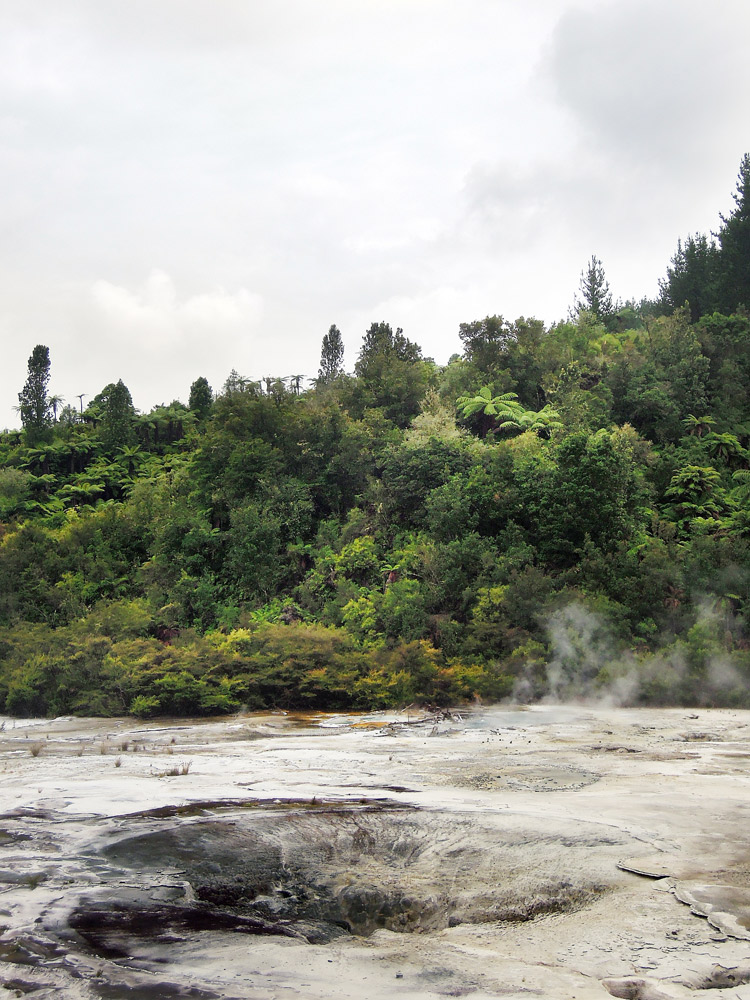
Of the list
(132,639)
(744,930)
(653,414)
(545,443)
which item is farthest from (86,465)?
(744,930)

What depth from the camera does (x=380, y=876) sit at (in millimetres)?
7180

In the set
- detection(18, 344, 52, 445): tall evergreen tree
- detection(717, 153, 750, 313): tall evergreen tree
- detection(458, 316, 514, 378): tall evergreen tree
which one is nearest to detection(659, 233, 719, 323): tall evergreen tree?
detection(717, 153, 750, 313): tall evergreen tree

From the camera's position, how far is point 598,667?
776 inches

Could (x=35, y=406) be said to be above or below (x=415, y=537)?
above

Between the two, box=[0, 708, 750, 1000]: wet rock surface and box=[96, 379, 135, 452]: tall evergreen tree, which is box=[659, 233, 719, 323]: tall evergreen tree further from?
box=[0, 708, 750, 1000]: wet rock surface

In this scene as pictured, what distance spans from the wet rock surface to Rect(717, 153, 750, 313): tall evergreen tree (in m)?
35.3

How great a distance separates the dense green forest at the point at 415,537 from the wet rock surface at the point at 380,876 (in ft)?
24.5

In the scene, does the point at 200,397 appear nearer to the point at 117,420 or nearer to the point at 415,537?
the point at 117,420

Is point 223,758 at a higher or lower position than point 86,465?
lower

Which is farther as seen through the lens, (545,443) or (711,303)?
(711,303)

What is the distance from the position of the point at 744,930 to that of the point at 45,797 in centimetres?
773

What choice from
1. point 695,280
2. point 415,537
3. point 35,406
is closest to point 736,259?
point 695,280

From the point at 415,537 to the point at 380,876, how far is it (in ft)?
62.7

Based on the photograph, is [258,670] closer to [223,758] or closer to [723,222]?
[223,758]
